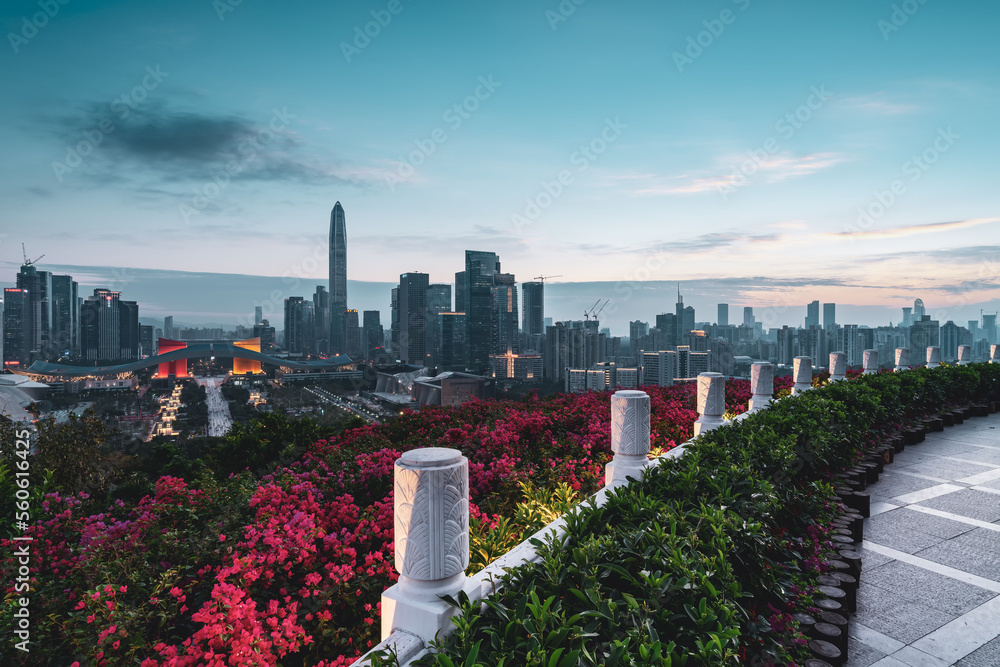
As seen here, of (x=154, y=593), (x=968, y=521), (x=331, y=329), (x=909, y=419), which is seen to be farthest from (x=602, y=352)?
(x=331, y=329)

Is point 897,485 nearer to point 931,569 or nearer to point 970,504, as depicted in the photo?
point 970,504

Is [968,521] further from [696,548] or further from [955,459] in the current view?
[696,548]

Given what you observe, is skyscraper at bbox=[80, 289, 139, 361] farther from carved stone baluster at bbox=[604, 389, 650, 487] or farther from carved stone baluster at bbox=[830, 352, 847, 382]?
carved stone baluster at bbox=[830, 352, 847, 382]

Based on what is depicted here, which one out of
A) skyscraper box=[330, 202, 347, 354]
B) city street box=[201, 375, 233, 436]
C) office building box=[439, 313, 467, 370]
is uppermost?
skyscraper box=[330, 202, 347, 354]

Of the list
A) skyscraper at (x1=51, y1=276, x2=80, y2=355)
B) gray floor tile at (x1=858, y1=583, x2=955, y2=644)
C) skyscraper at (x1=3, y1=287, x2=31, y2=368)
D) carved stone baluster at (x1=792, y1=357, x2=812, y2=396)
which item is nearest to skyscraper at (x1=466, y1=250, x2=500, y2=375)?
skyscraper at (x1=51, y1=276, x2=80, y2=355)

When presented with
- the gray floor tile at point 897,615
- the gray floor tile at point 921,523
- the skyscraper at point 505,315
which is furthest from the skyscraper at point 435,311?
the gray floor tile at point 897,615

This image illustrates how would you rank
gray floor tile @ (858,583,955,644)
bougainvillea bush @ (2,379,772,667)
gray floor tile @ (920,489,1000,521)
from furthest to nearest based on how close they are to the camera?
gray floor tile @ (920,489,1000,521) < gray floor tile @ (858,583,955,644) < bougainvillea bush @ (2,379,772,667)

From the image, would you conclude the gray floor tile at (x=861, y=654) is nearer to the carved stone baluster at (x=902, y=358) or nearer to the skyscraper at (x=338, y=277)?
the carved stone baluster at (x=902, y=358)
